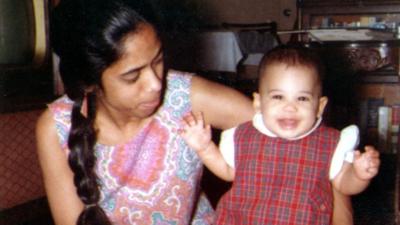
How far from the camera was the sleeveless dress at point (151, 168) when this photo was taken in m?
1.39

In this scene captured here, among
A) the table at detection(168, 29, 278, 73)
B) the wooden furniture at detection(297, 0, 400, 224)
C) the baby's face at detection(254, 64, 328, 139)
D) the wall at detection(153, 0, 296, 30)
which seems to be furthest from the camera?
the wall at detection(153, 0, 296, 30)

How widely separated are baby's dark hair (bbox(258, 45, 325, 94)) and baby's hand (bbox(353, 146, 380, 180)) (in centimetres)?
23

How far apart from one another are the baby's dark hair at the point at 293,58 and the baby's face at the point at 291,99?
1 cm

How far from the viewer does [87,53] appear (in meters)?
1.23

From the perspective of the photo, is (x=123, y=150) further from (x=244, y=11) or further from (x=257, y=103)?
(x=244, y=11)

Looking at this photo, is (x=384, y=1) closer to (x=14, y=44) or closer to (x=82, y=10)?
(x=14, y=44)

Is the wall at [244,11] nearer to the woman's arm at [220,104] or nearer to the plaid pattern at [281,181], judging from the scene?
the woman's arm at [220,104]

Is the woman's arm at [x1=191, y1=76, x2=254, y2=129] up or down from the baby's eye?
down

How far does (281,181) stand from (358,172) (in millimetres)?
209

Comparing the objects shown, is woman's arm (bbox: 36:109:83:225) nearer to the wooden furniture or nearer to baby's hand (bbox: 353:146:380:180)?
baby's hand (bbox: 353:146:380:180)

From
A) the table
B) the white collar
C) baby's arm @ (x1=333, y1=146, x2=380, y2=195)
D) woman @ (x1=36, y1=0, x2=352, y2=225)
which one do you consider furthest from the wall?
baby's arm @ (x1=333, y1=146, x2=380, y2=195)

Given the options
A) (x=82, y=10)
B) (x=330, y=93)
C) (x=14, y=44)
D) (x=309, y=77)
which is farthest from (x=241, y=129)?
(x=330, y=93)

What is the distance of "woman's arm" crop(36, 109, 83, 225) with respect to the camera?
1411 millimetres

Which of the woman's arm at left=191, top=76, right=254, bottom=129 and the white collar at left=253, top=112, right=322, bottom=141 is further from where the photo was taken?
the woman's arm at left=191, top=76, right=254, bottom=129
